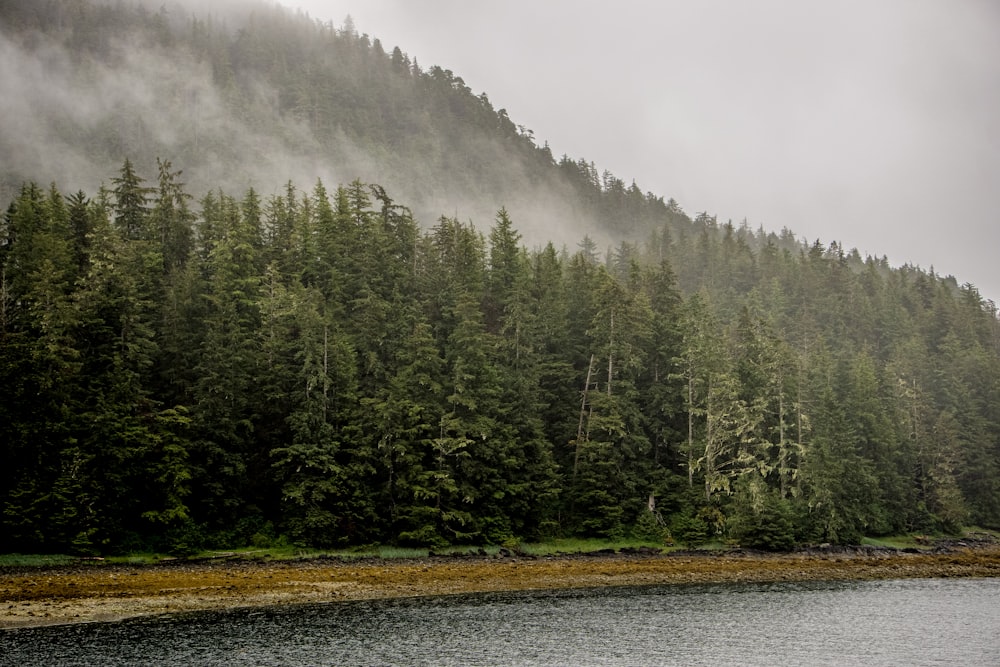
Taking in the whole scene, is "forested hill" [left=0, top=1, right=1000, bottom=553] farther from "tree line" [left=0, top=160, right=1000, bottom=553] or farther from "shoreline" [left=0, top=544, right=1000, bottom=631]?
"shoreline" [left=0, top=544, right=1000, bottom=631]

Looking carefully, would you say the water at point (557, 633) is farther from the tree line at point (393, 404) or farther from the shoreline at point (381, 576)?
the tree line at point (393, 404)

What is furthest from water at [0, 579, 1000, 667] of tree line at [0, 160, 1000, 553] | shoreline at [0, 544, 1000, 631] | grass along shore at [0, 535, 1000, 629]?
tree line at [0, 160, 1000, 553]

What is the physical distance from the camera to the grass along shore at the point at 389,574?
3428 cm

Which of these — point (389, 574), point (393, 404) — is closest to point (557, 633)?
point (389, 574)

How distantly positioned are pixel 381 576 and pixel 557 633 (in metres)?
15.6

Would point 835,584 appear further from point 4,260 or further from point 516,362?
point 4,260

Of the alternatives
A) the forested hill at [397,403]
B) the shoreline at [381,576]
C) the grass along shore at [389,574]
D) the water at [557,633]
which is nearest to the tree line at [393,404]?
the forested hill at [397,403]

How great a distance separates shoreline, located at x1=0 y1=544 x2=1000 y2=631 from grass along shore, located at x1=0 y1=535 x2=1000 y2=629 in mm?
74

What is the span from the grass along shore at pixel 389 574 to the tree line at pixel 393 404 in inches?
116

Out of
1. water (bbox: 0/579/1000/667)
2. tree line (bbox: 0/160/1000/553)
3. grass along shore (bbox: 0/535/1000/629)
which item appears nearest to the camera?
water (bbox: 0/579/1000/667)

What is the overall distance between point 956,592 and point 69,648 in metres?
51.3

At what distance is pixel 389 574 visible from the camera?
45.1m

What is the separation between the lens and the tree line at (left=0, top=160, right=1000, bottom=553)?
4653 cm

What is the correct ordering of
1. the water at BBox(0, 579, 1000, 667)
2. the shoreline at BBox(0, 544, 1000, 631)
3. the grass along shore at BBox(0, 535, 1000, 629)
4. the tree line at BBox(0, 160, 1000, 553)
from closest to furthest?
the water at BBox(0, 579, 1000, 667), the shoreline at BBox(0, 544, 1000, 631), the grass along shore at BBox(0, 535, 1000, 629), the tree line at BBox(0, 160, 1000, 553)
